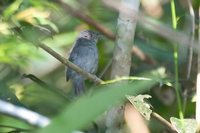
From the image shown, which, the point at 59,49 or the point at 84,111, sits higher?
the point at 84,111

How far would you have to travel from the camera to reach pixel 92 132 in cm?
222

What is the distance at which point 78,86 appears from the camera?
320 centimetres

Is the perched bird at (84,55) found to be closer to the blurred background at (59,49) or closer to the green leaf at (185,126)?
the blurred background at (59,49)

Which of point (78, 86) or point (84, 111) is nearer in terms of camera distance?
point (84, 111)

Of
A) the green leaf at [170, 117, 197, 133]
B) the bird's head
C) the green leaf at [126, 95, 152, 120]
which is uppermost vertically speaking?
the green leaf at [126, 95, 152, 120]

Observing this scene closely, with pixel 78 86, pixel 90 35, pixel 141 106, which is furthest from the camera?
pixel 90 35

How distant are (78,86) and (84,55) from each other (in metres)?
0.61

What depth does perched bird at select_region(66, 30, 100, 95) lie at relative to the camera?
338cm

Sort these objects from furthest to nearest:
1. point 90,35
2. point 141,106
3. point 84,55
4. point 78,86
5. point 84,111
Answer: point 84,55, point 90,35, point 78,86, point 141,106, point 84,111

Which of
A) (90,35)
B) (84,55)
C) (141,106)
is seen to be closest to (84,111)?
(141,106)

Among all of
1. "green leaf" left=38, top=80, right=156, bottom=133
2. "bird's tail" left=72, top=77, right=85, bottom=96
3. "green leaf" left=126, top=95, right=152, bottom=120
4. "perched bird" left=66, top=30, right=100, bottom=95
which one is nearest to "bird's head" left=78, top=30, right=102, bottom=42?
"perched bird" left=66, top=30, right=100, bottom=95

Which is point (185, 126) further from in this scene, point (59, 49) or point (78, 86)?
point (59, 49)

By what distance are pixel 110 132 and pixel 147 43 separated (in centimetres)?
130

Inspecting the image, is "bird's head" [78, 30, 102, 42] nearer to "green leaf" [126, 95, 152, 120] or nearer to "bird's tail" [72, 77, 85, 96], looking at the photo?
"bird's tail" [72, 77, 85, 96]
